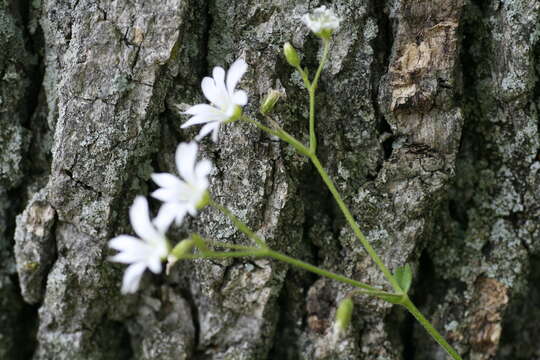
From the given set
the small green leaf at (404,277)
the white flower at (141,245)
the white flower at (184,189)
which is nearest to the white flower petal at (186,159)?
the white flower at (184,189)

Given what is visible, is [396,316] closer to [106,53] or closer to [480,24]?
[480,24]

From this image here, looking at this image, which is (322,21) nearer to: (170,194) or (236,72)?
(236,72)

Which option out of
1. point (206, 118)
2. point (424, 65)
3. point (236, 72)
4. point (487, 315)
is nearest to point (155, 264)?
point (206, 118)

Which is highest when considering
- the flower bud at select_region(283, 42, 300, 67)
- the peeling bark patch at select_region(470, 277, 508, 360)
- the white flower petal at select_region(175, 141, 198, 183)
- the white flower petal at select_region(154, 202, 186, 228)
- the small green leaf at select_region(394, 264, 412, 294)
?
the flower bud at select_region(283, 42, 300, 67)

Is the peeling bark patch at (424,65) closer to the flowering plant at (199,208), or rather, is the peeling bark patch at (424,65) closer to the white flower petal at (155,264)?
the flowering plant at (199,208)

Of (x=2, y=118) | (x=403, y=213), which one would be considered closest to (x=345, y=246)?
(x=403, y=213)

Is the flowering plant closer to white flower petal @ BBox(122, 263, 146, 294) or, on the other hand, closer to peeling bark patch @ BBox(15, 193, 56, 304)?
white flower petal @ BBox(122, 263, 146, 294)

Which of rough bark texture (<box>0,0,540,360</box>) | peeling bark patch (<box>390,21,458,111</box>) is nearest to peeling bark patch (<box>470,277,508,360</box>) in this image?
rough bark texture (<box>0,0,540,360</box>)
